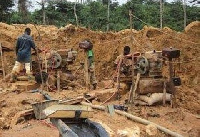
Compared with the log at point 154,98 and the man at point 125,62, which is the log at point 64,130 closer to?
the log at point 154,98

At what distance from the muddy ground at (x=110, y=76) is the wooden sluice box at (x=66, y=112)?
1.94 meters

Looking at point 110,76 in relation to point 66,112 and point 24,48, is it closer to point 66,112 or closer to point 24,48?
point 24,48

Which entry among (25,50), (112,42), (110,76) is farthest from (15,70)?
(112,42)

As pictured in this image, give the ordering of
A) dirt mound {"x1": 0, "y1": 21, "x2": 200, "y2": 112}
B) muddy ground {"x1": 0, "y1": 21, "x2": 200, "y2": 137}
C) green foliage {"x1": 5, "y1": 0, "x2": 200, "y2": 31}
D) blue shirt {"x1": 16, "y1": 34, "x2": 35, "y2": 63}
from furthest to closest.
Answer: green foliage {"x1": 5, "y1": 0, "x2": 200, "y2": 31} → dirt mound {"x1": 0, "y1": 21, "x2": 200, "y2": 112} → blue shirt {"x1": 16, "y1": 34, "x2": 35, "y2": 63} → muddy ground {"x1": 0, "y1": 21, "x2": 200, "y2": 137}

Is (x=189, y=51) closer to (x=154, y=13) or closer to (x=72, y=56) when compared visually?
(x=72, y=56)

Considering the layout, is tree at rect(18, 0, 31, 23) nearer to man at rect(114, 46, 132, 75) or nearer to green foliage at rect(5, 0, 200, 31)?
green foliage at rect(5, 0, 200, 31)

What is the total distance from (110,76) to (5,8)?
35.1 ft

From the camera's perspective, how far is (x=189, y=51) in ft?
58.1

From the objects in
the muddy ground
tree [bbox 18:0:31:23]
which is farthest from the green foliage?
the muddy ground

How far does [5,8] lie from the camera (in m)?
24.5

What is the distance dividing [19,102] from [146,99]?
3503 mm

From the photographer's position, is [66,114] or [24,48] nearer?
[66,114]

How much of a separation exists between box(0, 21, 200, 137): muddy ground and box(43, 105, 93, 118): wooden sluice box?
6.37 feet

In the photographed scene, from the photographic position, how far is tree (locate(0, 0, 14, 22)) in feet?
78.5
